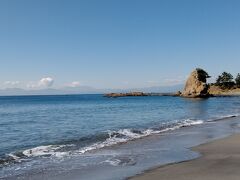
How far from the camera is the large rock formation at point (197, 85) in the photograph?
468ft

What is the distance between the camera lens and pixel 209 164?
16016 millimetres

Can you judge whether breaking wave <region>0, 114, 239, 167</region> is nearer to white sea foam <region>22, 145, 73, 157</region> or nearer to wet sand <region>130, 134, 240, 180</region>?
white sea foam <region>22, 145, 73, 157</region>

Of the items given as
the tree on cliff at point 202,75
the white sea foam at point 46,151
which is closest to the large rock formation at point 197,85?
the tree on cliff at point 202,75


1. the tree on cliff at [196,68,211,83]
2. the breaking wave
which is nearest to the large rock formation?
the tree on cliff at [196,68,211,83]

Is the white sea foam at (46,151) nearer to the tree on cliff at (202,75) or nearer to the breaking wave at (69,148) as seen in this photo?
the breaking wave at (69,148)

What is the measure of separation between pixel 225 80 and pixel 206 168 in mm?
177643

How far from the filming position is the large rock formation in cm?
14250

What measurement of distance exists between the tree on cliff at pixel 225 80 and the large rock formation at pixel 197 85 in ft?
118

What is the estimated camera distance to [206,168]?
1509 cm

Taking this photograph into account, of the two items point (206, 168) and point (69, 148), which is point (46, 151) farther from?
point (206, 168)

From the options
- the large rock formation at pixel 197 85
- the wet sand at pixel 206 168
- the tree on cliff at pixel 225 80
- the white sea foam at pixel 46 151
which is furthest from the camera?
the tree on cliff at pixel 225 80

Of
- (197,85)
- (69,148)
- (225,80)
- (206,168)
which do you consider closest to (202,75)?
(197,85)

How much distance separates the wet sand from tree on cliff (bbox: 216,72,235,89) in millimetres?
171136

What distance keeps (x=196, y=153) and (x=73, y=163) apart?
6.38 metres
